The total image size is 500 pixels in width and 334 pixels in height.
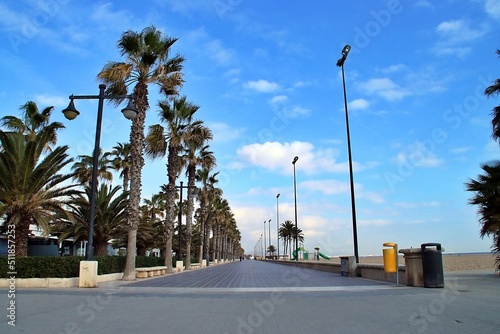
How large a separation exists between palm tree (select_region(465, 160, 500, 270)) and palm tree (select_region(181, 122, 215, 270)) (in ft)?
58.6

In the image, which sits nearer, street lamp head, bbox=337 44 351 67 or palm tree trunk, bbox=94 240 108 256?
street lamp head, bbox=337 44 351 67

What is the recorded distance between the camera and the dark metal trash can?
12172 millimetres

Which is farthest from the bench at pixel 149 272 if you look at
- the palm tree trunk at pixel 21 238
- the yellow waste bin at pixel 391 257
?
the yellow waste bin at pixel 391 257

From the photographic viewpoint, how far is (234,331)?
635 cm

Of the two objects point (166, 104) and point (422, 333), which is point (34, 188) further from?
point (422, 333)

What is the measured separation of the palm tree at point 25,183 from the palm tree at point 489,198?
1930 centimetres

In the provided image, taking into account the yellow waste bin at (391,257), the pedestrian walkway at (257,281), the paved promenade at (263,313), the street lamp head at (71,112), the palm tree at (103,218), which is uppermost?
the street lamp head at (71,112)

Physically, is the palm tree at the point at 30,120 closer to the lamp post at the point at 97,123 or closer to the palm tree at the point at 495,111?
the lamp post at the point at 97,123

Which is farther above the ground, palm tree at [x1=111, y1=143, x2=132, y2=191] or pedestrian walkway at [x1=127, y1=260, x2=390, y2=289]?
palm tree at [x1=111, y1=143, x2=132, y2=191]

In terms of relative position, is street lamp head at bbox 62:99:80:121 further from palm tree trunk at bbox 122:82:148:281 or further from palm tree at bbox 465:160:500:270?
palm tree at bbox 465:160:500:270

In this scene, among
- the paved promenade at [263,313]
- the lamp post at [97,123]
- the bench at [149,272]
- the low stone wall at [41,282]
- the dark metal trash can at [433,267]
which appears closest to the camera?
the paved promenade at [263,313]

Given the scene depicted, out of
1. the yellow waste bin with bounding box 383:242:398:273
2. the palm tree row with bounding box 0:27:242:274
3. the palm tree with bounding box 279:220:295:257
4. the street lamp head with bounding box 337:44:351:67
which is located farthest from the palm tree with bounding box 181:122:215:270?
the palm tree with bounding box 279:220:295:257

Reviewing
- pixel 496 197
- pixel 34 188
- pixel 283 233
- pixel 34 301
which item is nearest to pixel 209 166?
pixel 34 188

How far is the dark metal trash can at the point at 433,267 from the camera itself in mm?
12172
